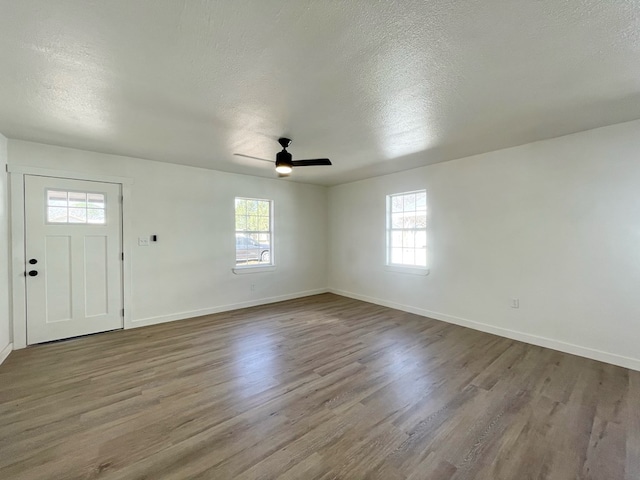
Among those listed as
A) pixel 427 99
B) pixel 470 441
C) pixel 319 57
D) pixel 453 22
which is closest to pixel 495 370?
pixel 470 441

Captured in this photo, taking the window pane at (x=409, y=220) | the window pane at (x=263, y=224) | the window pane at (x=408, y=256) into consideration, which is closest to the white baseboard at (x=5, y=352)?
the window pane at (x=263, y=224)

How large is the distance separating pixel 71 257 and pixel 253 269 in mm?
2680

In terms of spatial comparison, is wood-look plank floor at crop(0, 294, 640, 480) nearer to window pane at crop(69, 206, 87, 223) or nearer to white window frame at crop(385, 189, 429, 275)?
white window frame at crop(385, 189, 429, 275)

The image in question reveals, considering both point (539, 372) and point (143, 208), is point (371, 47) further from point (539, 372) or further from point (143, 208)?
point (143, 208)

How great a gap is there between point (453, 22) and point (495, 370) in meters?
3.08

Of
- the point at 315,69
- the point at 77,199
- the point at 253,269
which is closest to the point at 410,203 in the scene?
the point at 253,269

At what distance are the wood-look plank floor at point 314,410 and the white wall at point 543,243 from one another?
0.38 m

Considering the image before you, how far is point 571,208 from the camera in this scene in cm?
330

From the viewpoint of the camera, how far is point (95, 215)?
3936 millimetres

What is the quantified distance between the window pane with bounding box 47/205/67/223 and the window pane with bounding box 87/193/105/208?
0.28 m

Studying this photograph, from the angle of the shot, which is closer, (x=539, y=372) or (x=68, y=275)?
(x=539, y=372)

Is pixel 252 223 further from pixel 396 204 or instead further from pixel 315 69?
pixel 315 69

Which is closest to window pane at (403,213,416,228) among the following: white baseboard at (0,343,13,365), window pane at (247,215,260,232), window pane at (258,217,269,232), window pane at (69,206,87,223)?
window pane at (258,217,269,232)

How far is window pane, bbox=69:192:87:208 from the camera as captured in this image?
12.4 ft
